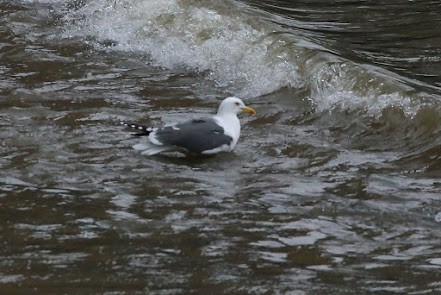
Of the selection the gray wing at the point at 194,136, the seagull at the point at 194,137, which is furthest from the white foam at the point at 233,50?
the gray wing at the point at 194,136

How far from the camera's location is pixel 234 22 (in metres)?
13.3

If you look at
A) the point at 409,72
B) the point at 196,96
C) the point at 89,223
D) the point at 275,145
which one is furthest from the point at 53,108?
the point at 409,72

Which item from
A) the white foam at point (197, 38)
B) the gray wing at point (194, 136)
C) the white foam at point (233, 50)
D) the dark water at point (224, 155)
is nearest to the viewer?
the dark water at point (224, 155)

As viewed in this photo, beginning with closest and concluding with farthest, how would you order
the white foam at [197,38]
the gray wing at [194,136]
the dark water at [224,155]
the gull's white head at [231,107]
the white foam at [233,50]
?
the dark water at [224,155], the gray wing at [194,136], the gull's white head at [231,107], the white foam at [233,50], the white foam at [197,38]

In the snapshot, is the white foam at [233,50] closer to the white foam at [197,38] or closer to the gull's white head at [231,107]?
the white foam at [197,38]

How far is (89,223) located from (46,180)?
101 cm

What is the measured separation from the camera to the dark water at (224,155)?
627 cm

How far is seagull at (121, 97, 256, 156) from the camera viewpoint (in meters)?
8.39

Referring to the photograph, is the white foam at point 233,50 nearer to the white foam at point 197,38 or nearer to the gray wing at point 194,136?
the white foam at point 197,38

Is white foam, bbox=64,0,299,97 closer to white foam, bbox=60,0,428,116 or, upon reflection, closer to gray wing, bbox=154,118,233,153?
white foam, bbox=60,0,428,116

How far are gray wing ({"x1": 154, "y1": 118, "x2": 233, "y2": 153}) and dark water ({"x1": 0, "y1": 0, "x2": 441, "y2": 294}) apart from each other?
0.51 feet

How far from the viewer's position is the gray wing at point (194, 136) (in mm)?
8383

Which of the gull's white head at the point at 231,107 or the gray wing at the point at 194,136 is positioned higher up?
the gull's white head at the point at 231,107

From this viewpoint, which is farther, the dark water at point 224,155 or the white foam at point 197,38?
the white foam at point 197,38
